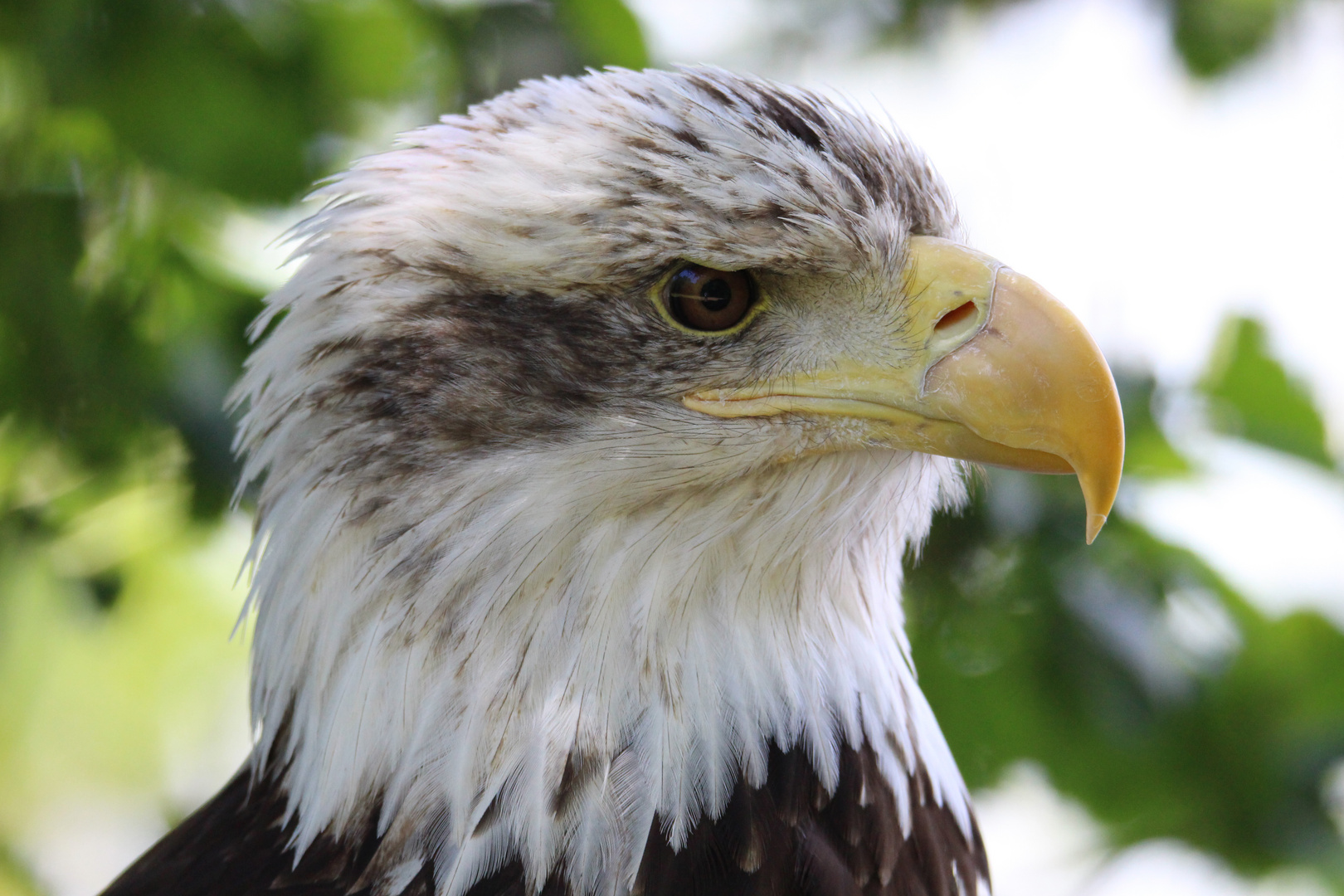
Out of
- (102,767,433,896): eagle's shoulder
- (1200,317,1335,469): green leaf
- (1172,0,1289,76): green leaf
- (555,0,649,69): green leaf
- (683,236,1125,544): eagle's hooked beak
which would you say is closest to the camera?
(683,236,1125,544): eagle's hooked beak

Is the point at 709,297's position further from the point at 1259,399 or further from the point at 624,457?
the point at 1259,399

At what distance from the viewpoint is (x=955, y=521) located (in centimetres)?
261

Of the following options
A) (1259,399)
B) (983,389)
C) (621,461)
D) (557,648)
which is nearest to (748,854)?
(557,648)

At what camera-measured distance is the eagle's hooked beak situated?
1.68 meters

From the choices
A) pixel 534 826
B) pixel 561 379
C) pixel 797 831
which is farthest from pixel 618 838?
pixel 561 379

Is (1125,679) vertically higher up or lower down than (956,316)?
lower down

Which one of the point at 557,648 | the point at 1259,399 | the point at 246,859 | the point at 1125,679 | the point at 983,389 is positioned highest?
the point at 983,389

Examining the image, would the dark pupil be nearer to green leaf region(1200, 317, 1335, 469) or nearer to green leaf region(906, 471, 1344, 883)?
green leaf region(906, 471, 1344, 883)

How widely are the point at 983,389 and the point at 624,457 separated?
509mm

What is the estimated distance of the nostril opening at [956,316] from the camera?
5.78 feet

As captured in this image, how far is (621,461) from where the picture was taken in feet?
5.84

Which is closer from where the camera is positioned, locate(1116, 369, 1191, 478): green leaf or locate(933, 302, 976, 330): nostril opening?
A: locate(933, 302, 976, 330): nostril opening

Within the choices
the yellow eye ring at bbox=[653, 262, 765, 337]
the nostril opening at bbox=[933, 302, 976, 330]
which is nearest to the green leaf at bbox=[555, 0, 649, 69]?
the yellow eye ring at bbox=[653, 262, 765, 337]

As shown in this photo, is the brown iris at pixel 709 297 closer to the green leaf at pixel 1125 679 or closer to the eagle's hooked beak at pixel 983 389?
the eagle's hooked beak at pixel 983 389
